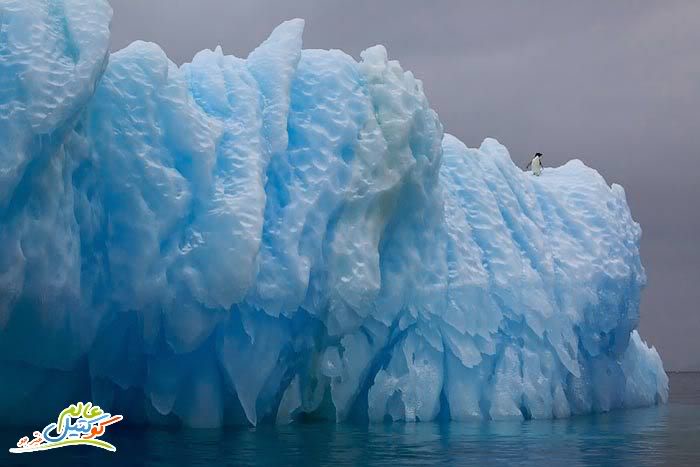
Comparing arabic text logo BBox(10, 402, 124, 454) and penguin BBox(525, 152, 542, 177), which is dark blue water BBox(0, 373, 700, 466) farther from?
penguin BBox(525, 152, 542, 177)

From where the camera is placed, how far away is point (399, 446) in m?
13.3

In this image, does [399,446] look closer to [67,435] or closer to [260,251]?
[67,435]

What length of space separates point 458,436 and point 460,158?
8483mm

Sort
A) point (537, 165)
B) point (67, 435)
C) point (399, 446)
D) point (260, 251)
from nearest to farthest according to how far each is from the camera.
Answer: point (67, 435)
point (399, 446)
point (260, 251)
point (537, 165)

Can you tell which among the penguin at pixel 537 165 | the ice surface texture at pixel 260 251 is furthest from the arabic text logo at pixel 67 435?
the penguin at pixel 537 165

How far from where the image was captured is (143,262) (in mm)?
14633

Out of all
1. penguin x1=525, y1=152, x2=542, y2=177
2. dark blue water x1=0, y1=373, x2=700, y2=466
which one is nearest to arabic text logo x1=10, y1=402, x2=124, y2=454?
dark blue water x1=0, y1=373, x2=700, y2=466

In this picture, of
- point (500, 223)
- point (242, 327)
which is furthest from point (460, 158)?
point (242, 327)

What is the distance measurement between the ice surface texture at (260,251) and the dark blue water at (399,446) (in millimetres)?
1056

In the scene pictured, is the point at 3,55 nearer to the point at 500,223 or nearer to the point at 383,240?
the point at 383,240

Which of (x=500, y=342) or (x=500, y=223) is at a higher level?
(x=500, y=223)

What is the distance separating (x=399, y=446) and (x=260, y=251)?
422cm

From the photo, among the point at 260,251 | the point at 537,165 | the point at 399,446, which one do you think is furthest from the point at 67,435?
the point at 537,165

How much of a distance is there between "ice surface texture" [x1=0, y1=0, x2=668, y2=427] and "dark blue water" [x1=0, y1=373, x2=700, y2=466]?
3.47 ft
